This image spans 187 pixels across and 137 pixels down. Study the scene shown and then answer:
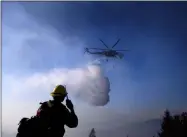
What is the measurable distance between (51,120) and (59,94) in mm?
592

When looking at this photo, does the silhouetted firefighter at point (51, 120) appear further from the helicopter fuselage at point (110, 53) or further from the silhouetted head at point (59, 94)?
the helicopter fuselage at point (110, 53)

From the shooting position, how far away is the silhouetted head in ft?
19.5

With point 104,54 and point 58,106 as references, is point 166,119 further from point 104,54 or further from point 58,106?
point 58,106

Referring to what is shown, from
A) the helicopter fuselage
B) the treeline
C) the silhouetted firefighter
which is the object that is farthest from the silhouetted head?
the treeline

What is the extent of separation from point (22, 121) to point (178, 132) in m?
61.3

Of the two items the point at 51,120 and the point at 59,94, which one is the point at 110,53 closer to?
the point at 59,94

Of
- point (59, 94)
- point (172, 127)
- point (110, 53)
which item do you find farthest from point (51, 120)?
point (172, 127)

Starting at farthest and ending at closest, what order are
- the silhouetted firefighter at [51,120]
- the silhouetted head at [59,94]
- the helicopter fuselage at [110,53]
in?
the helicopter fuselage at [110,53]
the silhouetted head at [59,94]
the silhouetted firefighter at [51,120]

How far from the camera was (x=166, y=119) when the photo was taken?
6612 cm

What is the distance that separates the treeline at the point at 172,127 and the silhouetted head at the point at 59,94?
52976 mm

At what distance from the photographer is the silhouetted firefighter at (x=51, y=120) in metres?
5.41

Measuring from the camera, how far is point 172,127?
209 feet

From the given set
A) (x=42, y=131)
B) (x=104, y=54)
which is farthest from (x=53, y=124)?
(x=104, y=54)

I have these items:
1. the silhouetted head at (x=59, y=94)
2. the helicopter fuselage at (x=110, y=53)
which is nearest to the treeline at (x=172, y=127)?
the helicopter fuselage at (x=110, y=53)
